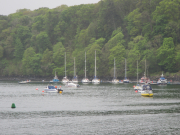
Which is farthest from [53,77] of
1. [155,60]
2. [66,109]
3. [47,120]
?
[47,120]

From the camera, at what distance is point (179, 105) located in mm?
68750

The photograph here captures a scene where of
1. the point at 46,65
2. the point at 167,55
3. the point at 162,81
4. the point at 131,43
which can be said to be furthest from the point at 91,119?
the point at 46,65

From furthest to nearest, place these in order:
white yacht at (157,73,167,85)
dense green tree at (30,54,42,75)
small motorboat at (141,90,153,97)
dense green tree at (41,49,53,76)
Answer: dense green tree at (30,54,42,75)
dense green tree at (41,49,53,76)
white yacht at (157,73,167,85)
small motorboat at (141,90,153,97)

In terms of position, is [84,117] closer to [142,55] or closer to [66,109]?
[66,109]

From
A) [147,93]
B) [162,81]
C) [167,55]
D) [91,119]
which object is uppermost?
[167,55]

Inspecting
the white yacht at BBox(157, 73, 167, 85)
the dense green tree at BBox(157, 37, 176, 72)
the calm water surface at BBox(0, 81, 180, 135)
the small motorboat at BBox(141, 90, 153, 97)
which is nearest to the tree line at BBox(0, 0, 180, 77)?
the dense green tree at BBox(157, 37, 176, 72)

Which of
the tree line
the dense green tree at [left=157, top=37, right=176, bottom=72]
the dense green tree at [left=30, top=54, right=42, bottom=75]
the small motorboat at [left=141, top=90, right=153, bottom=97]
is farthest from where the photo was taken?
the dense green tree at [left=30, top=54, right=42, bottom=75]

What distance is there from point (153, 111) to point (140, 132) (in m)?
17.8

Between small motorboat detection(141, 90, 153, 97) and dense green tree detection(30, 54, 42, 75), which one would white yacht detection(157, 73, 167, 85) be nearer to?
small motorboat detection(141, 90, 153, 97)

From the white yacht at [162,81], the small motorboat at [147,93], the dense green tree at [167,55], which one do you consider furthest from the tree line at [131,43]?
the small motorboat at [147,93]

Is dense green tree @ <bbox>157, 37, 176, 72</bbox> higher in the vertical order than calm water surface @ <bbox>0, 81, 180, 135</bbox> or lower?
higher

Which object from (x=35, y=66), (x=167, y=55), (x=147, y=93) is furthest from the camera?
(x=35, y=66)

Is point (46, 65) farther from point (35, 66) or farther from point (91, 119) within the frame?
point (91, 119)

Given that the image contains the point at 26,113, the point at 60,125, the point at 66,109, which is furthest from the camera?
the point at 66,109
